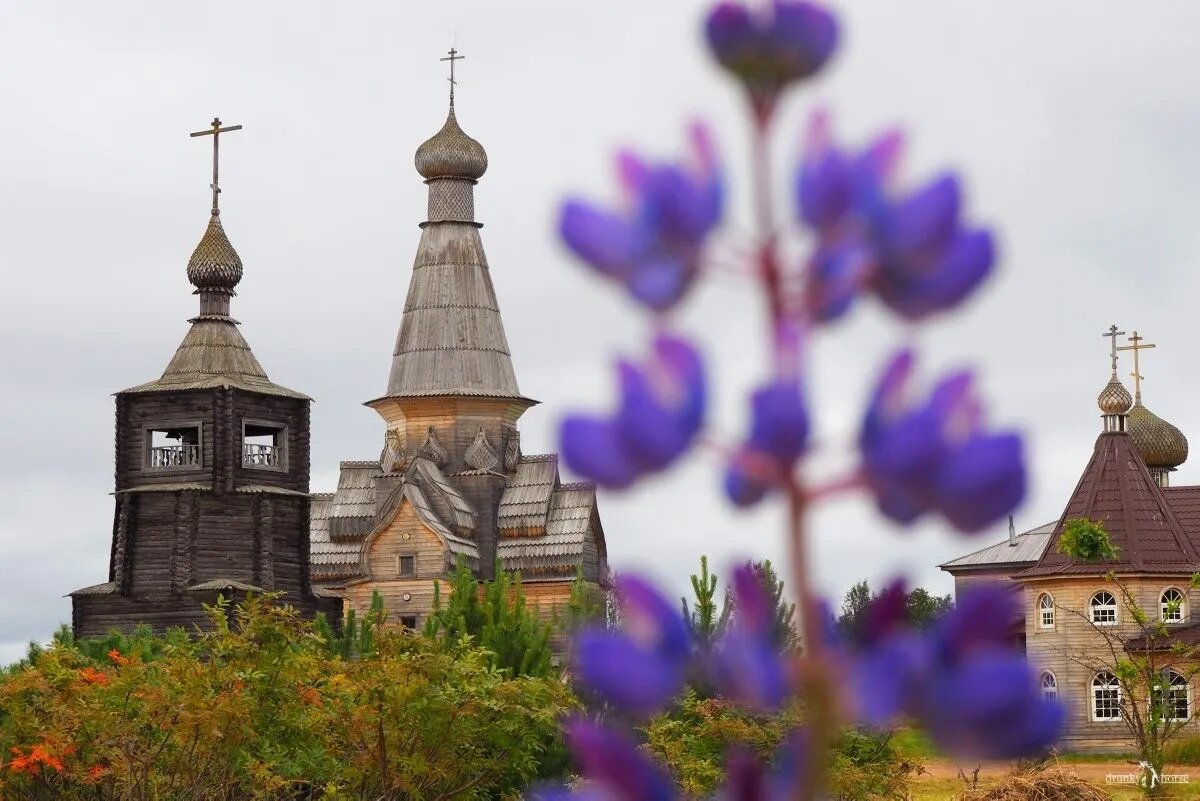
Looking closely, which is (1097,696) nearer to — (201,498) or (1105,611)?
(1105,611)

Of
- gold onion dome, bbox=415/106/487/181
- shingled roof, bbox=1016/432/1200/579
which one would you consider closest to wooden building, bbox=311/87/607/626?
gold onion dome, bbox=415/106/487/181

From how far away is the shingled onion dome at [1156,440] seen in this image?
223ft

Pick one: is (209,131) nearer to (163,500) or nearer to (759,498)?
(163,500)

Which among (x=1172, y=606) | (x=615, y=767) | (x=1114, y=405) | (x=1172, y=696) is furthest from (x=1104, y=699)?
(x=615, y=767)

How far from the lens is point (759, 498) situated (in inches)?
92.0

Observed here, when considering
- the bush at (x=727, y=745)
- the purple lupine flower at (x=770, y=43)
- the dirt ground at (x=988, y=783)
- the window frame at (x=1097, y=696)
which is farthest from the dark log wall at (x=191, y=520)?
the purple lupine flower at (x=770, y=43)

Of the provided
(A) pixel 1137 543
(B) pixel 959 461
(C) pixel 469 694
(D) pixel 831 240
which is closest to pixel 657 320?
(D) pixel 831 240

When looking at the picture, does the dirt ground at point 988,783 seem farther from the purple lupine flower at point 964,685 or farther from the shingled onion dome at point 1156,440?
the shingled onion dome at point 1156,440

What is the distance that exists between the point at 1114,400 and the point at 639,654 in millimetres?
51715

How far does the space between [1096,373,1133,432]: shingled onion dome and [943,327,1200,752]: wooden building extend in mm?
28

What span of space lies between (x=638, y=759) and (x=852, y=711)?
1.35 feet

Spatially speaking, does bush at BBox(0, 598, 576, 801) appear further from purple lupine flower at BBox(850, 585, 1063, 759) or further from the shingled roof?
the shingled roof

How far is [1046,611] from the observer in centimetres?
4956

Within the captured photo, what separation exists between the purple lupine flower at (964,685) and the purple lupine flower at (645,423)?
14.1 inches
